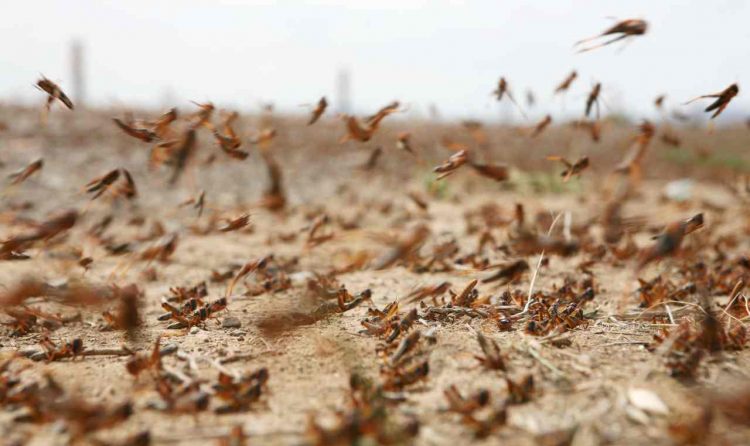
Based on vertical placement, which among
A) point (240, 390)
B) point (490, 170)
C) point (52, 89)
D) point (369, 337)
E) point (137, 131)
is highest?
point (52, 89)

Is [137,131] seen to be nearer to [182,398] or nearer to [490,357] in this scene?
[182,398]

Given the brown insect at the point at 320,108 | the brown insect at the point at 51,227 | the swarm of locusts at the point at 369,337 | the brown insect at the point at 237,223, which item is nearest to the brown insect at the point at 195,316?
the swarm of locusts at the point at 369,337

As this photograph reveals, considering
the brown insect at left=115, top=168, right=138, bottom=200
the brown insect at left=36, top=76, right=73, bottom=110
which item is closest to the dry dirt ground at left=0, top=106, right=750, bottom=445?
the brown insect at left=115, top=168, right=138, bottom=200

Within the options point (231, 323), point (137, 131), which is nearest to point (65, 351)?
point (231, 323)

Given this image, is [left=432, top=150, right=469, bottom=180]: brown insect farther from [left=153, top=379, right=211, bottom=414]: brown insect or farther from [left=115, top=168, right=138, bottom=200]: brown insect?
[left=115, top=168, right=138, bottom=200]: brown insect

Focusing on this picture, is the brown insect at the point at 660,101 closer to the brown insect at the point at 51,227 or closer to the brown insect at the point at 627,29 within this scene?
the brown insect at the point at 627,29

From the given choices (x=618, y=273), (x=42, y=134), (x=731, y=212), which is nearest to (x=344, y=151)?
(x=42, y=134)

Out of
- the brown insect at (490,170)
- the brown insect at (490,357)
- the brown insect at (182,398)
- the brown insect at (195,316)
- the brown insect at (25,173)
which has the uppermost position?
the brown insect at (25,173)
